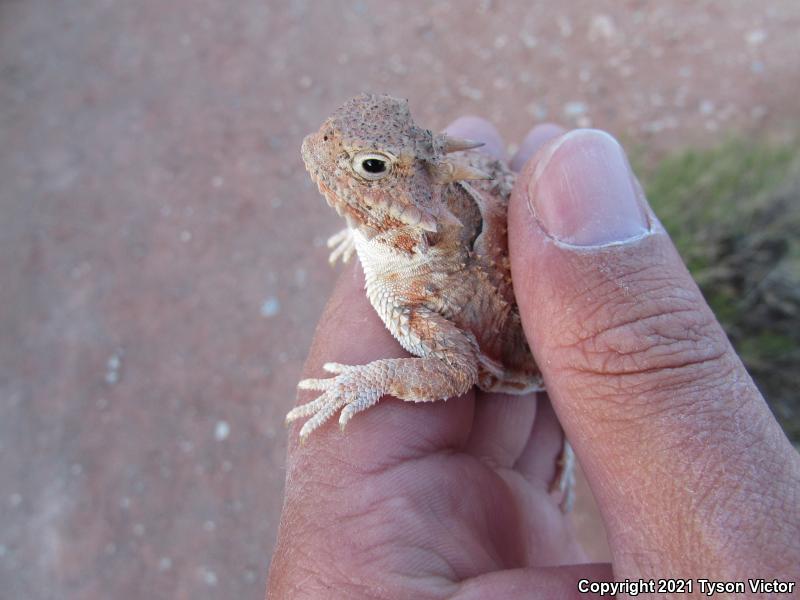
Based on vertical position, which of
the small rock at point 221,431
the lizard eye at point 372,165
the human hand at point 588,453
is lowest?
the human hand at point 588,453

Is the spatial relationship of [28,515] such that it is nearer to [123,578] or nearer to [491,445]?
[123,578]

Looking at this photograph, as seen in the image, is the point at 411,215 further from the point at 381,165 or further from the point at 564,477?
the point at 564,477

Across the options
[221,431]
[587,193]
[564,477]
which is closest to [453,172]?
[587,193]

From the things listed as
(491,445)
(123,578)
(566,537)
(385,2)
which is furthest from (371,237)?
(385,2)

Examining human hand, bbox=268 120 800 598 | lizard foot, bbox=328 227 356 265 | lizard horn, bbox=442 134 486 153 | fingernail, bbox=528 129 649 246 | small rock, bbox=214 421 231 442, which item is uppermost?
lizard foot, bbox=328 227 356 265

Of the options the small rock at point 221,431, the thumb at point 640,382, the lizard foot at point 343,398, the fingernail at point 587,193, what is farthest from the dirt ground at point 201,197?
the fingernail at point 587,193

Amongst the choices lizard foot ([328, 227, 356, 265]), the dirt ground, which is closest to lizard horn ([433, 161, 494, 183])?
lizard foot ([328, 227, 356, 265])

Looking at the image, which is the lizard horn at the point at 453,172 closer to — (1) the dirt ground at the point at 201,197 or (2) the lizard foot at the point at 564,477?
(2) the lizard foot at the point at 564,477

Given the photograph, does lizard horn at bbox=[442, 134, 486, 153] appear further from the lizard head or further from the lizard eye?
the lizard eye
